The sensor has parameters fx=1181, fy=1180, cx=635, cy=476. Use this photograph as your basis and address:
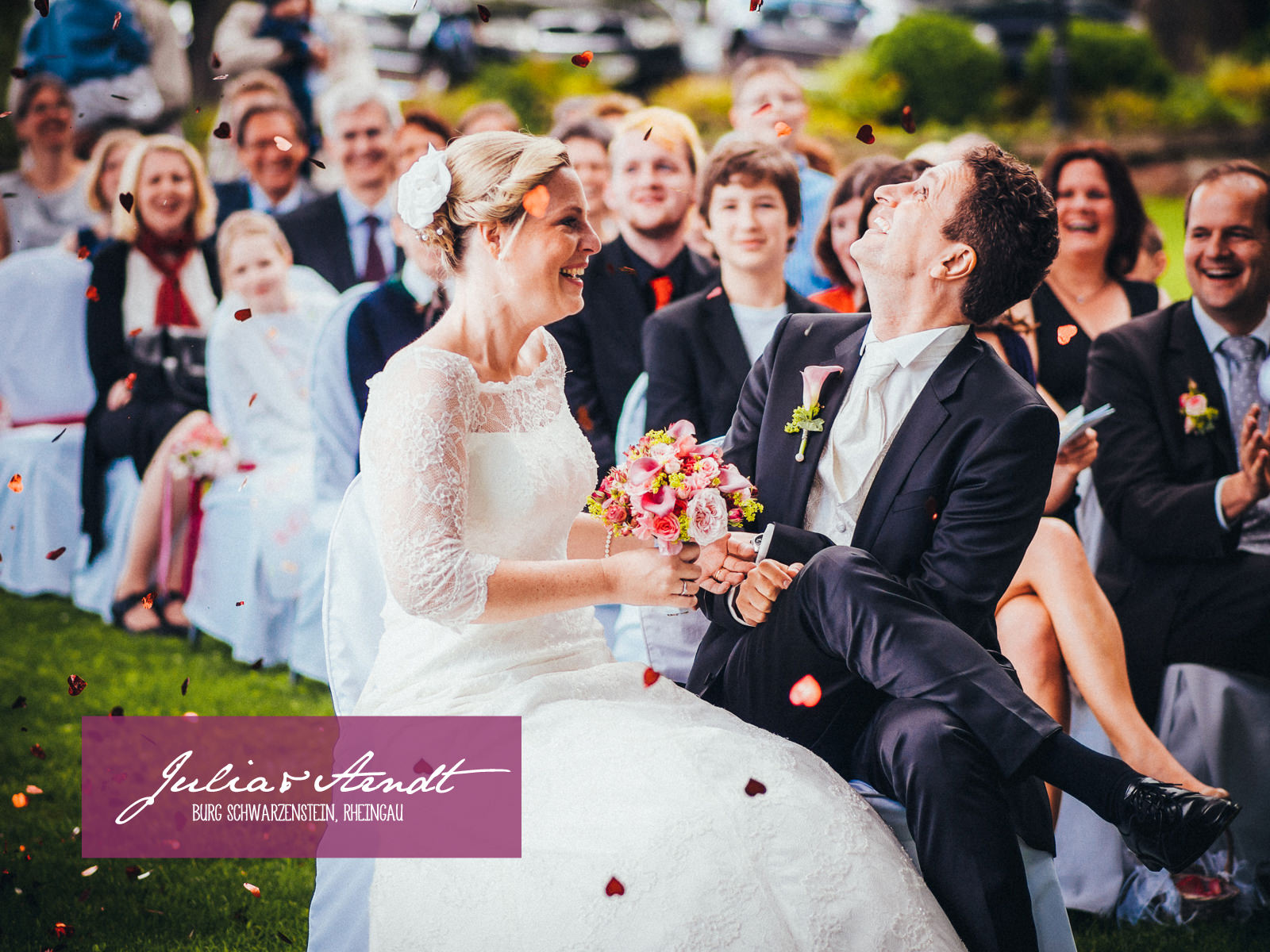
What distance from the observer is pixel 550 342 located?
282 centimetres

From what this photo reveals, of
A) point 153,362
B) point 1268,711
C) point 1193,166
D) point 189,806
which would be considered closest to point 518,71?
point 1193,166

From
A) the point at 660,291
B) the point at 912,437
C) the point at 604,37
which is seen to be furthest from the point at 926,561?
the point at 604,37

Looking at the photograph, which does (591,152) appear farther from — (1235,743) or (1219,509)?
(1235,743)

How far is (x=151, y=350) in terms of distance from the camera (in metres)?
5.76

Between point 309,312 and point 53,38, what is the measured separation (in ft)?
10.5

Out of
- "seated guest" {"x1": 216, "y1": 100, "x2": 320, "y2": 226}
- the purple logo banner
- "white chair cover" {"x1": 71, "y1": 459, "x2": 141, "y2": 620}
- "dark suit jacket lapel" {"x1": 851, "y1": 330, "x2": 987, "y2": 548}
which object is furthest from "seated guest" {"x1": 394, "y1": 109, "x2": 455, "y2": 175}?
"dark suit jacket lapel" {"x1": 851, "y1": 330, "x2": 987, "y2": 548}

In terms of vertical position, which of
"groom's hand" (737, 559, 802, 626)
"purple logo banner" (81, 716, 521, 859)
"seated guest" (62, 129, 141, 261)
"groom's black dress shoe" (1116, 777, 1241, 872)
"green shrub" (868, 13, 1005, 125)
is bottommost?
"purple logo banner" (81, 716, 521, 859)

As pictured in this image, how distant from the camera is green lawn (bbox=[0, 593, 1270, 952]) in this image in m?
3.04

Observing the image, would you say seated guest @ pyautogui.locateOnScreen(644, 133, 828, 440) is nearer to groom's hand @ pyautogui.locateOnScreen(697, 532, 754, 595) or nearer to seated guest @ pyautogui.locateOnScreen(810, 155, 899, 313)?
seated guest @ pyautogui.locateOnScreen(810, 155, 899, 313)

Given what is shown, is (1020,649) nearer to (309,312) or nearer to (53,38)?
(309,312)

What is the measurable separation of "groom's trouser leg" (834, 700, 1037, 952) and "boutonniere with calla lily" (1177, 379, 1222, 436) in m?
1.75

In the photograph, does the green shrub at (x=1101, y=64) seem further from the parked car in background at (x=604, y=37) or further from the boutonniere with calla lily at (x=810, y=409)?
the boutonniere with calla lily at (x=810, y=409)

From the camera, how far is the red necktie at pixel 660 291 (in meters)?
4.44

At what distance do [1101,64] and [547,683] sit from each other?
1165cm
